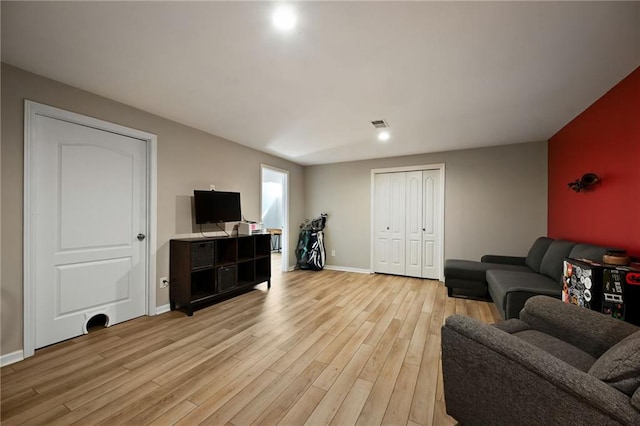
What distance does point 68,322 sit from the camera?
2.43 metres

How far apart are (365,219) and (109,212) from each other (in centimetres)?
415

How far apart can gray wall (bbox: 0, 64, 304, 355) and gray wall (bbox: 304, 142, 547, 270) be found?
1.46 meters

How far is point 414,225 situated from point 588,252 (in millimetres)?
2608

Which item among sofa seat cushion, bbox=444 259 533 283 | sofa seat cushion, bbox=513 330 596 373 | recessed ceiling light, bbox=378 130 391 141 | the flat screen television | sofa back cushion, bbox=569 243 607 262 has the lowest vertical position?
sofa seat cushion, bbox=444 259 533 283

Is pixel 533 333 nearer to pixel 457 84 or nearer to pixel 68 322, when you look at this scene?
pixel 457 84

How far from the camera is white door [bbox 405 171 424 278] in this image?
4.86 m

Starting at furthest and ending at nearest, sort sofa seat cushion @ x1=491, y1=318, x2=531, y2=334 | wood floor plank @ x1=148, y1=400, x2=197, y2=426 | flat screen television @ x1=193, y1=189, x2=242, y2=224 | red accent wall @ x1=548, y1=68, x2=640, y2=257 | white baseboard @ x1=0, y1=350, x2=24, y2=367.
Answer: flat screen television @ x1=193, y1=189, x2=242, y2=224, red accent wall @ x1=548, y1=68, x2=640, y2=257, white baseboard @ x1=0, y1=350, x2=24, y2=367, sofa seat cushion @ x1=491, y1=318, x2=531, y2=334, wood floor plank @ x1=148, y1=400, x2=197, y2=426

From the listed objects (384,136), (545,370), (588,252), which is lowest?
(545,370)

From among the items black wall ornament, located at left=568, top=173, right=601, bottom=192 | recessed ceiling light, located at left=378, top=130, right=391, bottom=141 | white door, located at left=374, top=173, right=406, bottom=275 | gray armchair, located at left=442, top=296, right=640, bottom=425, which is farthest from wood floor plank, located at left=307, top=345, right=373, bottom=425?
white door, located at left=374, top=173, right=406, bottom=275

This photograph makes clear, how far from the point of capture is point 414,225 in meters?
4.91

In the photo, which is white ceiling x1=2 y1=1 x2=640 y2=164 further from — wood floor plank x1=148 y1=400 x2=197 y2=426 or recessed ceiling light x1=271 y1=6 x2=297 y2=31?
wood floor plank x1=148 y1=400 x2=197 y2=426

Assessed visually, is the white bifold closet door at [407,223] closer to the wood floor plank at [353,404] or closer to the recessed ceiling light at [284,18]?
the wood floor plank at [353,404]

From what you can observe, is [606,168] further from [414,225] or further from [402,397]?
[402,397]

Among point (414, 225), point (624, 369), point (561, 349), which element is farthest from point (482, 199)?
point (624, 369)
